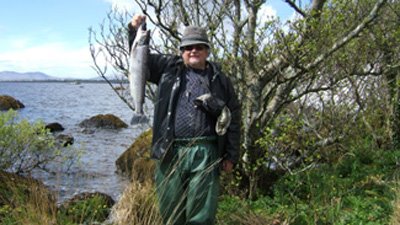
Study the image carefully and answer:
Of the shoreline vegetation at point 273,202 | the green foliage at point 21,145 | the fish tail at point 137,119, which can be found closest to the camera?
the fish tail at point 137,119

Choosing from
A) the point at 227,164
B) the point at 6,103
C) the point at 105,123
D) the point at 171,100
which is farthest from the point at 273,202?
the point at 6,103

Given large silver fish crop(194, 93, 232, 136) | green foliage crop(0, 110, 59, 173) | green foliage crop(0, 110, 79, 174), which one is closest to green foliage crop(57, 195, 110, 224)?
green foliage crop(0, 110, 79, 174)

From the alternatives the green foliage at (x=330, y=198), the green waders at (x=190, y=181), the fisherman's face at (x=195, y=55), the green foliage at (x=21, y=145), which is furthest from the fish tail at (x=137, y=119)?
the green foliage at (x=21, y=145)

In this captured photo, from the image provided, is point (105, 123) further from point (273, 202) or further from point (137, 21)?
point (137, 21)

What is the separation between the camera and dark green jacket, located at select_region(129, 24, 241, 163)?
423 cm

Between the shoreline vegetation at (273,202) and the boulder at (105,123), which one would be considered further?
the boulder at (105,123)

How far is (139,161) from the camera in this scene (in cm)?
813

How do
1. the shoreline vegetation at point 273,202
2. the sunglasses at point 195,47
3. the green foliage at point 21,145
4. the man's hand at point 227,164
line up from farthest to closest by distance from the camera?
the green foliage at point 21,145, the shoreline vegetation at point 273,202, the man's hand at point 227,164, the sunglasses at point 195,47

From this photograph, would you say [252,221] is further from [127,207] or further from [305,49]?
[305,49]

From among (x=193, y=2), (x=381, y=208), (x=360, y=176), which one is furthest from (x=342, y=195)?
(x=193, y=2)

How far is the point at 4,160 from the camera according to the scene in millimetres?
8820

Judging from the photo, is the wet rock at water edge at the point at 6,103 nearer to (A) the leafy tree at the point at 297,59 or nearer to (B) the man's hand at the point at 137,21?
(A) the leafy tree at the point at 297,59

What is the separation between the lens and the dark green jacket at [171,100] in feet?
13.9

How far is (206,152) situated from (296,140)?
10.8ft
